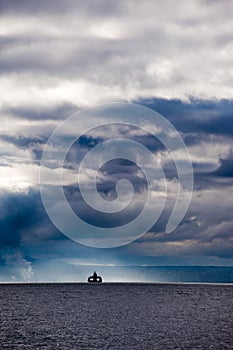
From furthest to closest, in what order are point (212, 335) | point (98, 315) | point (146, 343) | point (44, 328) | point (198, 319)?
point (98, 315) → point (198, 319) → point (44, 328) → point (212, 335) → point (146, 343)

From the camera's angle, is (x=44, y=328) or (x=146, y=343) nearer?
(x=146, y=343)

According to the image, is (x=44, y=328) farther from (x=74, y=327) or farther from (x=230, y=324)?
(x=230, y=324)

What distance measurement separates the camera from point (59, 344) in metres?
105

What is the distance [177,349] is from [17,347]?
26.6 m

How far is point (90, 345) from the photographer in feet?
341

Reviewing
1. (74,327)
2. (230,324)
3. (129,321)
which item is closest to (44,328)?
(74,327)

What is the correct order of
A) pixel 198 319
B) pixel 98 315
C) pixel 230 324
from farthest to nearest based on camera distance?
pixel 98 315
pixel 198 319
pixel 230 324

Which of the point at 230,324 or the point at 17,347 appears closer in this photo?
the point at 17,347

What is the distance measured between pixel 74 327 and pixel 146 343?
33.8m

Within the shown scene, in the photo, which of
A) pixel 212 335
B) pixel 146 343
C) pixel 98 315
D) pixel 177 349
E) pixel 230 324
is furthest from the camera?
pixel 98 315

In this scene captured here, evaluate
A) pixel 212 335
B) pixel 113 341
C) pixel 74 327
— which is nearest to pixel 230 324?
pixel 212 335

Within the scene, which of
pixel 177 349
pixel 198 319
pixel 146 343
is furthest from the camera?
pixel 198 319

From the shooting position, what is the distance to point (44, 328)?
134000 millimetres

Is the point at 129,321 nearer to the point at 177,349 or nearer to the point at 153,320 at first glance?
the point at 153,320
